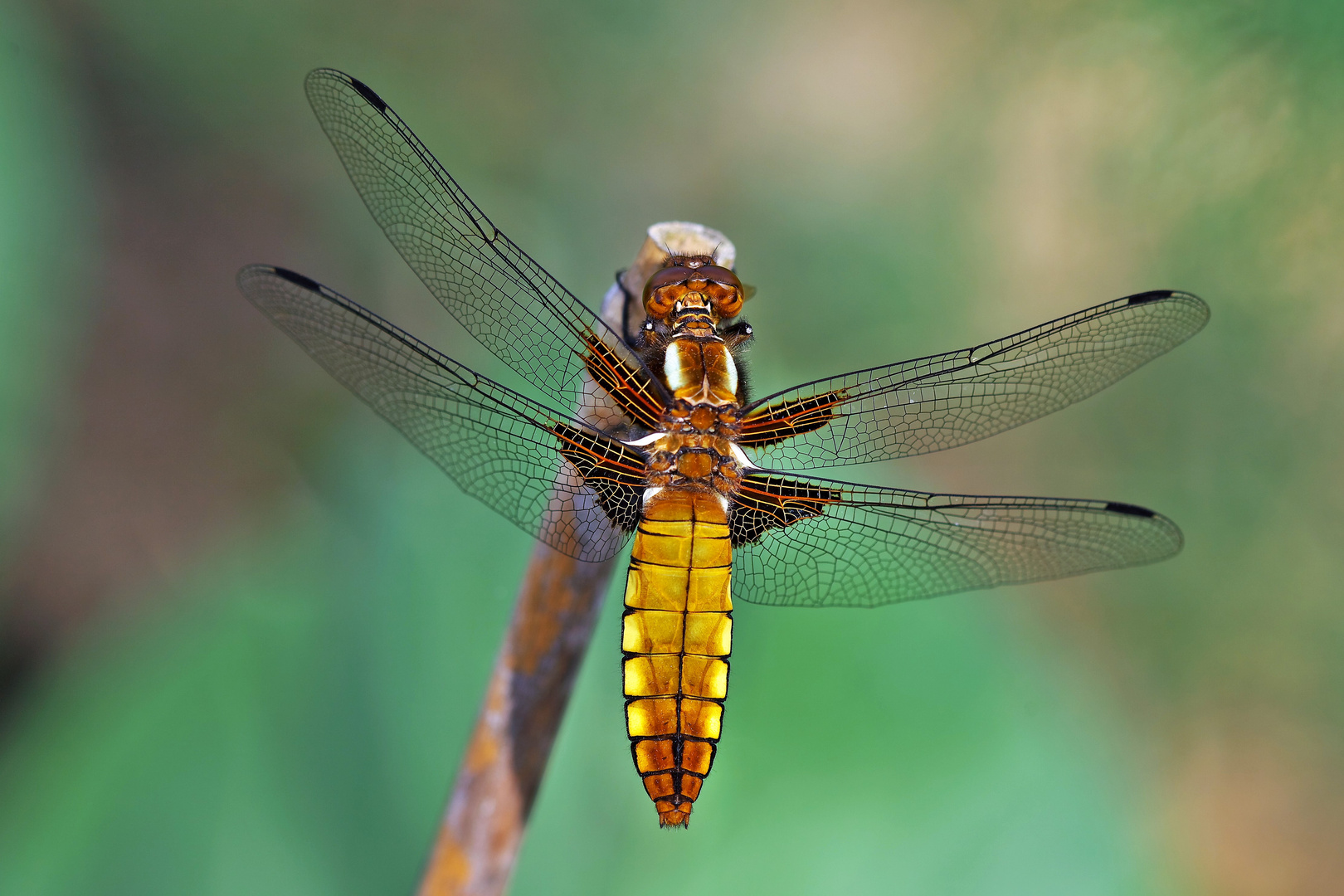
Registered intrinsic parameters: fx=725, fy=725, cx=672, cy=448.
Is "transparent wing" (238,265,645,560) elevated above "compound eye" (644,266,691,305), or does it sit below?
below

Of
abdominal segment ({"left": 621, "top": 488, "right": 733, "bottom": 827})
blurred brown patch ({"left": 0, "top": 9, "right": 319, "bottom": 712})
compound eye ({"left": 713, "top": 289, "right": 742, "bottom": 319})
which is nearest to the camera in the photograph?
abdominal segment ({"left": 621, "top": 488, "right": 733, "bottom": 827})

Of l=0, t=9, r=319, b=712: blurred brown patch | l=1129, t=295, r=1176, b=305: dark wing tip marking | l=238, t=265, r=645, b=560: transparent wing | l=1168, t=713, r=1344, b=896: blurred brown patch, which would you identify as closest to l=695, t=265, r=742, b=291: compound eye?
l=238, t=265, r=645, b=560: transparent wing

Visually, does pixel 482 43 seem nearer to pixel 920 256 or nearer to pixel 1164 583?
pixel 920 256

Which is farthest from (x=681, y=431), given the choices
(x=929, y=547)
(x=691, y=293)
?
(x=929, y=547)

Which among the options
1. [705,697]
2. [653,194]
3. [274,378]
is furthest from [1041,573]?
[274,378]

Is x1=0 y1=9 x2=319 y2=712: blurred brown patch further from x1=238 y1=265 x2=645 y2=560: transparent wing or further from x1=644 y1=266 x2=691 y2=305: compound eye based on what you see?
x1=644 y1=266 x2=691 y2=305: compound eye

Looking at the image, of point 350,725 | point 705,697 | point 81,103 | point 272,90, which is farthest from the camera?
point 272,90

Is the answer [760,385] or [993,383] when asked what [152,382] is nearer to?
[760,385]

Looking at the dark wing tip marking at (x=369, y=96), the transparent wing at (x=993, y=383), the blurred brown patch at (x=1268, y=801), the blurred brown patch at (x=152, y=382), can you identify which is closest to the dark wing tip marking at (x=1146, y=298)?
the transparent wing at (x=993, y=383)
